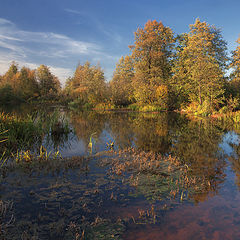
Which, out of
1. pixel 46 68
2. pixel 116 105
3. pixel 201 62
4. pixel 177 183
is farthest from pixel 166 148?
pixel 46 68

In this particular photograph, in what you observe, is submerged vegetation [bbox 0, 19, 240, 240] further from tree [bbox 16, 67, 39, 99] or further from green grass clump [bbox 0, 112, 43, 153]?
tree [bbox 16, 67, 39, 99]

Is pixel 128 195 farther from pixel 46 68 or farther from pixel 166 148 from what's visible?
pixel 46 68

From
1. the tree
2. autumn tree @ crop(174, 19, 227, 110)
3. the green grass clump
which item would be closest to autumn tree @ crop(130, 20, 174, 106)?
autumn tree @ crop(174, 19, 227, 110)

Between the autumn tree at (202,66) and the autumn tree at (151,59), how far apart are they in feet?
10.9

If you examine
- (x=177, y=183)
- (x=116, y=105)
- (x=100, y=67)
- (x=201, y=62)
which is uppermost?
(x=100, y=67)

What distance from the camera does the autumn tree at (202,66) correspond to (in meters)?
25.7

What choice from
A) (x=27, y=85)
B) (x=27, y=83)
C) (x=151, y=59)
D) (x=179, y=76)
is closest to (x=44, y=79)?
(x=27, y=83)

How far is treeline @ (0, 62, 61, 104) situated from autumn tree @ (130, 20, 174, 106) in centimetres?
2782

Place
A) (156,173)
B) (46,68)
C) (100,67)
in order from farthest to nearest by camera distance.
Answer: (46,68), (100,67), (156,173)

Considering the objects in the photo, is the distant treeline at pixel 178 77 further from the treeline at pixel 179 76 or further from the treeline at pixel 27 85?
the treeline at pixel 27 85

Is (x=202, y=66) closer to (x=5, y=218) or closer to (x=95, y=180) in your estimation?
(x=95, y=180)

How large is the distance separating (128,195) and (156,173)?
5.69ft

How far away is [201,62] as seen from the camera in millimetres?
25938

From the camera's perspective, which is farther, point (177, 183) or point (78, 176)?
point (78, 176)
